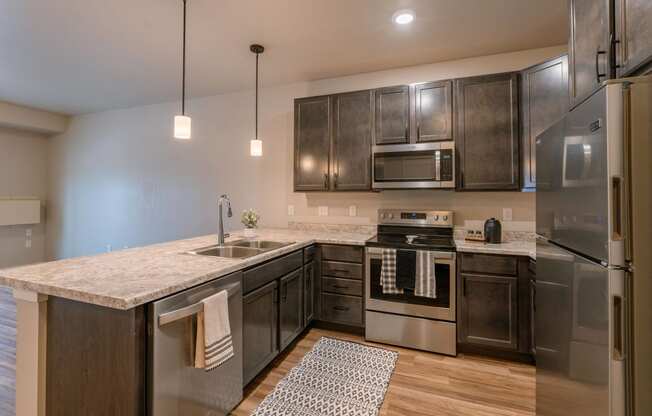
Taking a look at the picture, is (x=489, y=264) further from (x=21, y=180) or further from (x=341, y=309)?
(x=21, y=180)

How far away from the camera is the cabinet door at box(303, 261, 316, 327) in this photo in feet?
8.92

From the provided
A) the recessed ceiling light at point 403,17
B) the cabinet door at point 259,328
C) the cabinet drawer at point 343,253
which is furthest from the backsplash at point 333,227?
the recessed ceiling light at point 403,17

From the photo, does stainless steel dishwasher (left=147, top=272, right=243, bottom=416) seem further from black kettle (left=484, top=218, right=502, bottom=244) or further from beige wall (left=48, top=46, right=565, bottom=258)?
black kettle (left=484, top=218, right=502, bottom=244)

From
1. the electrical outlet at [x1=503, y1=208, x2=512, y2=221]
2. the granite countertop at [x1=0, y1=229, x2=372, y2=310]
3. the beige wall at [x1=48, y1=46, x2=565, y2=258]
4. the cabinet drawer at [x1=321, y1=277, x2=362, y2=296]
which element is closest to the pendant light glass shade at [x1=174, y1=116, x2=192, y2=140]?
the granite countertop at [x1=0, y1=229, x2=372, y2=310]

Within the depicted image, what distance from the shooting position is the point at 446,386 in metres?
2.10

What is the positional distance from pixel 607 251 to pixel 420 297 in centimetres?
174

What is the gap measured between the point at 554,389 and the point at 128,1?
3537 mm

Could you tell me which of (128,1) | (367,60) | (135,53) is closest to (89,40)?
(135,53)

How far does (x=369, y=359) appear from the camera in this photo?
7.90 ft

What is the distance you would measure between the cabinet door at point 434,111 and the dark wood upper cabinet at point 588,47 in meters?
1.26

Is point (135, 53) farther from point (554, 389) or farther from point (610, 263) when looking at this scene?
A: point (554, 389)

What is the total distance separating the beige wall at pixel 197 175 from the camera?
311 centimetres

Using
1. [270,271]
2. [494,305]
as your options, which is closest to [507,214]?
[494,305]

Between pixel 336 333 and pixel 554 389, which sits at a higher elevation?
pixel 554 389
